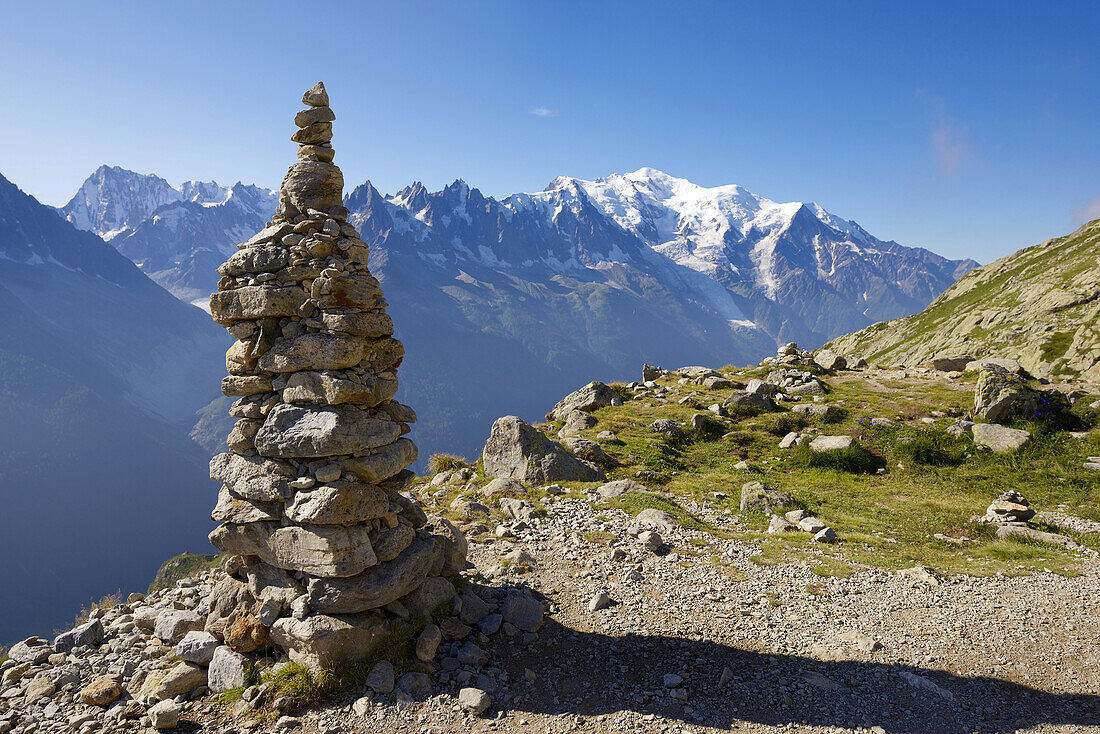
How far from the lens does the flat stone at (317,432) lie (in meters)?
11.4

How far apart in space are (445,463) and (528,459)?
624 cm

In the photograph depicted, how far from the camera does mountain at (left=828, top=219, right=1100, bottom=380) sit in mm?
54531

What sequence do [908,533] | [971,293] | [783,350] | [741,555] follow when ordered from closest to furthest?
[741,555] < [908,533] < [783,350] < [971,293]

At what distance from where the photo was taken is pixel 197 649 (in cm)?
1155

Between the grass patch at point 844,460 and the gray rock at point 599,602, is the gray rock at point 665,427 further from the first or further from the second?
the gray rock at point 599,602

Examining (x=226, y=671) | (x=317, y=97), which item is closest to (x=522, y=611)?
(x=226, y=671)

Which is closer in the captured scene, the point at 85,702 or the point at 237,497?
the point at 85,702

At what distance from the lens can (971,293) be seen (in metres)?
101

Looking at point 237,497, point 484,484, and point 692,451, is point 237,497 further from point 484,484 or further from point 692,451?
point 692,451

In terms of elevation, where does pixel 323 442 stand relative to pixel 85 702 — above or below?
above

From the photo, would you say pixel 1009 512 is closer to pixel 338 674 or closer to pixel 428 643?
pixel 428 643

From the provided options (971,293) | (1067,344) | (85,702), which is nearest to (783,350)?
(1067,344)

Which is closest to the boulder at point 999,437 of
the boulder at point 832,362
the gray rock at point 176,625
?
the boulder at point 832,362

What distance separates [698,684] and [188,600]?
42.3 feet
